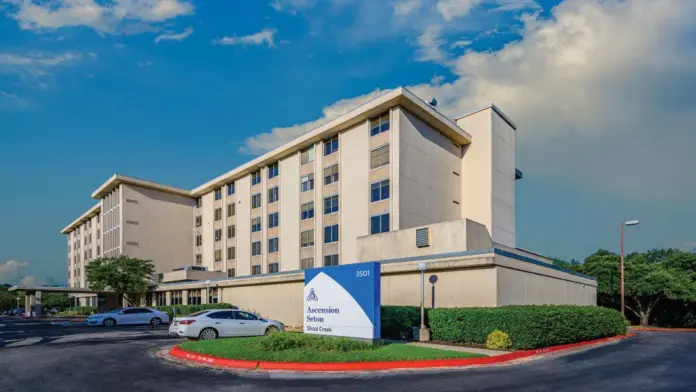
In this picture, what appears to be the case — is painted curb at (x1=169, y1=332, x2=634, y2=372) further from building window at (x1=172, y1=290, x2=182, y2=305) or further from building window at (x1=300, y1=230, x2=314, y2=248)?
building window at (x1=172, y1=290, x2=182, y2=305)

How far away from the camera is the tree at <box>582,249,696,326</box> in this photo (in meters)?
43.9

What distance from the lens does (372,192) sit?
3972 centimetres

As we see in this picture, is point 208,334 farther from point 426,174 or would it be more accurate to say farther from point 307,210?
point 307,210

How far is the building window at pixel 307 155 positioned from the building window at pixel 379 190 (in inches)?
364

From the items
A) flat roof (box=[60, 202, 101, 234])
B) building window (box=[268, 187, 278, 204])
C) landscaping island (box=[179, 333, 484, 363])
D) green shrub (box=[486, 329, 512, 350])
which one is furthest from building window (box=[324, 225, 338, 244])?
flat roof (box=[60, 202, 101, 234])

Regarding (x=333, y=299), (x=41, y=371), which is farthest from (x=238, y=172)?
(x=41, y=371)

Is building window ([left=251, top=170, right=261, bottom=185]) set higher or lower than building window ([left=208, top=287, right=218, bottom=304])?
higher

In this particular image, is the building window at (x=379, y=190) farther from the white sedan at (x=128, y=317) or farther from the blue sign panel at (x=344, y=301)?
the blue sign panel at (x=344, y=301)

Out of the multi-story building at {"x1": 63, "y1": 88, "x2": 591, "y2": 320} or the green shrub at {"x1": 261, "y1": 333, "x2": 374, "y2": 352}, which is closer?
the green shrub at {"x1": 261, "y1": 333, "x2": 374, "y2": 352}

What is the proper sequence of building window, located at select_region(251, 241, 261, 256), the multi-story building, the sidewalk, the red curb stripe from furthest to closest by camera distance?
building window, located at select_region(251, 241, 261, 256)
the multi-story building
the sidewalk
the red curb stripe

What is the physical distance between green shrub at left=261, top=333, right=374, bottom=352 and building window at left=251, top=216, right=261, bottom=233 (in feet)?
121

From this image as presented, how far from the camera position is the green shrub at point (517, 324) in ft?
60.8

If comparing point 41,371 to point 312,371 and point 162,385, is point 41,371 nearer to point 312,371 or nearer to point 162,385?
point 162,385

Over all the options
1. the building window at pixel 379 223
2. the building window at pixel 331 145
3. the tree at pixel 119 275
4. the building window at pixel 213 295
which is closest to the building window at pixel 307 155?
the building window at pixel 331 145
